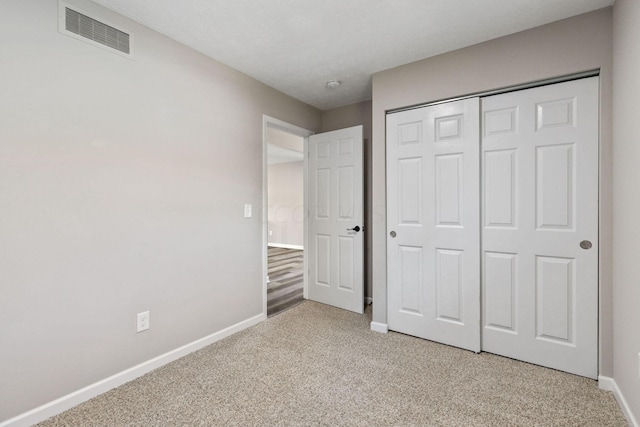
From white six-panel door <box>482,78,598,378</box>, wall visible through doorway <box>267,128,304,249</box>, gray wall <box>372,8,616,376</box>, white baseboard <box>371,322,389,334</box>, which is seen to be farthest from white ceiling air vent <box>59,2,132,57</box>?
wall visible through doorway <box>267,128,304,249</box>

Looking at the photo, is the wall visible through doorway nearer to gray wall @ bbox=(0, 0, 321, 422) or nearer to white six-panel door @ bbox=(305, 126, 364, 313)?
white six-panel door @ bbox=(305, 126, 364, 313)

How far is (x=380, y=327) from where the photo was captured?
2.72 meters

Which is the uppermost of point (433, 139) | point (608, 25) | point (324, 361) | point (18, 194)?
point (608, 25)

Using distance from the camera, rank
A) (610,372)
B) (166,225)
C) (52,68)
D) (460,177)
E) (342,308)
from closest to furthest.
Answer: (52,68)
(610,372)
(166,225)
(460,177)
(342,308)

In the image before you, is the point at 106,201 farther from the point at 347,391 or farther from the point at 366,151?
the point at 366,151

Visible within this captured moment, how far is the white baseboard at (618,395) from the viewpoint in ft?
4.92

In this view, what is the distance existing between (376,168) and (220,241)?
1578mm

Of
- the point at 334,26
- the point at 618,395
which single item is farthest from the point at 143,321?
the point at 618,395

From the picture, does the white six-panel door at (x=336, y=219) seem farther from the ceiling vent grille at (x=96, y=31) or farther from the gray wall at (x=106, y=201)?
the ceiling vent grille at (x=96, y=31)

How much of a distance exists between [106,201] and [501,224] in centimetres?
278

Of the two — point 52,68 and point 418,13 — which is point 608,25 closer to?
A: point 418,13

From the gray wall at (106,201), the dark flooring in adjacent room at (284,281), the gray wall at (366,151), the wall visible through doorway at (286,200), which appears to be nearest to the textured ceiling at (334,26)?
the gray wall at (106,201)

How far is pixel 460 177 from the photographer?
2.36 meters

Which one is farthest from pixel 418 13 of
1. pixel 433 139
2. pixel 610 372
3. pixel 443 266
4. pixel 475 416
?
pixel 610 372
